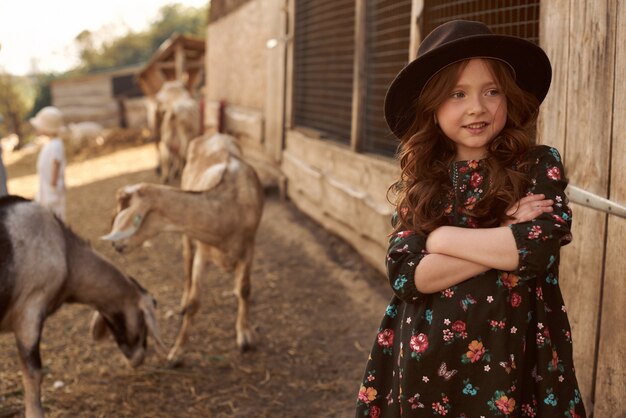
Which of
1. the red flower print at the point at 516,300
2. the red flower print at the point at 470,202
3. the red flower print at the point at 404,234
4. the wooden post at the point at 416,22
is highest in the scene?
the wooden post at the point at 416,22

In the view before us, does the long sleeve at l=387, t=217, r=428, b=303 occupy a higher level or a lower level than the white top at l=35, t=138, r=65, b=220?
higher

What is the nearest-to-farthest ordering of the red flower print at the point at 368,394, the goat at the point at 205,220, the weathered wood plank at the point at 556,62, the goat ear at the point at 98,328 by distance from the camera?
the red flower print at the point at 368,394 → the weathered wood plank at the point at 556,62 → the goat at the point at 205,220 → the goat ear at the point at 98,328

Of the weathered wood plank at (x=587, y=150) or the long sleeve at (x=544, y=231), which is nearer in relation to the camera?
the long sleeve at (x=544, y=231)

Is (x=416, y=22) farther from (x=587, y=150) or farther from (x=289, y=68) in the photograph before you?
(x=289, y=68)

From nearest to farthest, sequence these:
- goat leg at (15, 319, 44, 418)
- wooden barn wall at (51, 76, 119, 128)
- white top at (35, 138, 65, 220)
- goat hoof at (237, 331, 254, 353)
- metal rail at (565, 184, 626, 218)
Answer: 1. metal rail at (565, 184, 626, 218)
2. goat leg at (15, 319, 44, 418)
3. goat hoof at (237, 331, 254, 353)
4. white top at (35, 138, 65, 220)
5. wooden barn wall at (51, 76, 119, 128)

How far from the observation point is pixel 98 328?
4812mm

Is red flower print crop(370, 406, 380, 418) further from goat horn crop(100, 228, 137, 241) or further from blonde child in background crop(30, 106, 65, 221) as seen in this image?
blonde child in background crop(30, 106, 65, 221)

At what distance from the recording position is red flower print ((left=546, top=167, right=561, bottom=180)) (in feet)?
6.40

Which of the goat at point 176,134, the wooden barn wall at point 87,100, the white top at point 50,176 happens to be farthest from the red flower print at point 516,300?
the wooden barn wall at point 87,100

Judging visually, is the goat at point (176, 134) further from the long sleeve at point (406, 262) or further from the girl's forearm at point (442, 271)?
the girl's forearm at point (442, 271)

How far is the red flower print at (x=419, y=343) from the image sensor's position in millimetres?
1982

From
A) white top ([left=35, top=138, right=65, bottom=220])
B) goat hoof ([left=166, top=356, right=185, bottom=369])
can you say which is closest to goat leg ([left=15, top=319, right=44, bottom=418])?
goat hoof ([left=166, top=356, right=185, bottom=369])

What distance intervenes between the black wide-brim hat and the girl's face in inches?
2.1

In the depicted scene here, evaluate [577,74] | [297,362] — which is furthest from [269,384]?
[577,74]
